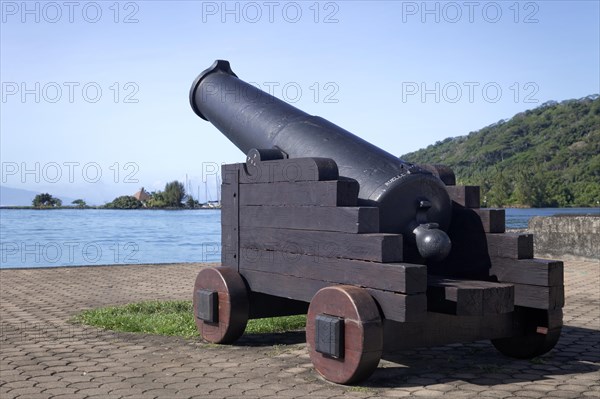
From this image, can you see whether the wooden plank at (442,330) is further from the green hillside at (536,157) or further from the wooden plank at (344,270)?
the green hillside at (536,157)

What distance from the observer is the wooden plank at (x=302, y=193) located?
463 cm

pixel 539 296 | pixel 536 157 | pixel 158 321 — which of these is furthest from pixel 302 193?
pixel 536 157

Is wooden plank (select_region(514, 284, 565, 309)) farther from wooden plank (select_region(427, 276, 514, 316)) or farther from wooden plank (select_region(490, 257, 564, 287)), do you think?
wooden plank (select_region(427, 276, 514, 316))

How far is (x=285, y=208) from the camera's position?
16.9 ft

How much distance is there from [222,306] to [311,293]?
1.01 meters

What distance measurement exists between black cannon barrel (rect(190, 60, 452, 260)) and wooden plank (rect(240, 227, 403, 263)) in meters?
0.36

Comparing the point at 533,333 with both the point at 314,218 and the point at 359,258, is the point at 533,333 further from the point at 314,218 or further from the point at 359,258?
the point at 314,218

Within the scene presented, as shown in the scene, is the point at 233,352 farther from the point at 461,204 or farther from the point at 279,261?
the point at 461,204

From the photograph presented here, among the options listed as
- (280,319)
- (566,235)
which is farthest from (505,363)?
(566,235)

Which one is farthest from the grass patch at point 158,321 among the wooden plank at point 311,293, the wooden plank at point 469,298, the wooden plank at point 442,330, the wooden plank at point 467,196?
the wooden plank at point 469,298

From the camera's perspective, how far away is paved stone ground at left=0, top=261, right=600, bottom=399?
4121mm

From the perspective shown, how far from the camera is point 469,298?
434 centimetres

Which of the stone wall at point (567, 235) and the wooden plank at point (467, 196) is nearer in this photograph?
the wooden plank at point (467, 196)

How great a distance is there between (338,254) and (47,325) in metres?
3.24
